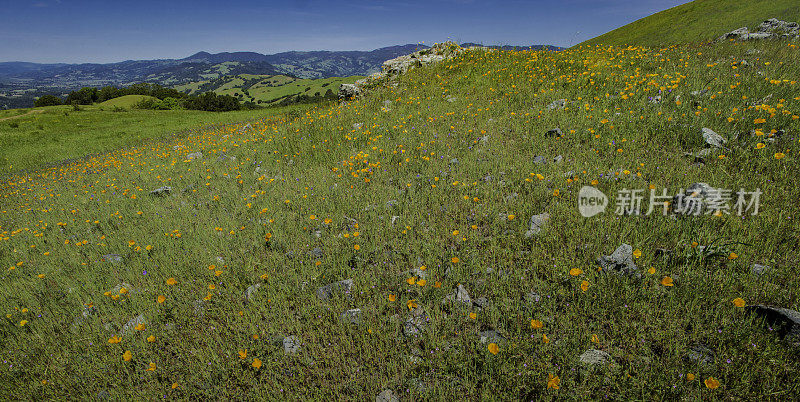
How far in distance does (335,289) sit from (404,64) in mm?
16253

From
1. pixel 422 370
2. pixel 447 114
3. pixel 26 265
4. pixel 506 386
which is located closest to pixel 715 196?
pixel 506 386

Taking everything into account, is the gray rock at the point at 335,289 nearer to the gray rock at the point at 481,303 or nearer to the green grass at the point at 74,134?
the gray rock at the point at 481,303

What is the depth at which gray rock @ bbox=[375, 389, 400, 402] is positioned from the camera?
8.98 feet

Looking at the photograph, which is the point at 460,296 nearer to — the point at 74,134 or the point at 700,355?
the point at 700,355

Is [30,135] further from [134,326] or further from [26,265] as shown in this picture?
[134,326]

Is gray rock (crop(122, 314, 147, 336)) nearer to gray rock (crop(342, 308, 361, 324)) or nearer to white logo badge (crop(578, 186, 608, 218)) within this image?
gray rock (crop(342, 308, 361, 324))

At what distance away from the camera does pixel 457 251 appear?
13.9ft

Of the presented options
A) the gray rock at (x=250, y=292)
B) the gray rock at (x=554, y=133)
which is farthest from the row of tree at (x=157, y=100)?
the gray rock at (x=250, y=292)

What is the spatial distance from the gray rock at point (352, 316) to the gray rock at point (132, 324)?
2.46 m

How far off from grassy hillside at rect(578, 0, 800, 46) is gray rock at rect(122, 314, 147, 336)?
37.2 m

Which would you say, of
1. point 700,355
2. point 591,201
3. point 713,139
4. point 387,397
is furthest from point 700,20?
point 387,397

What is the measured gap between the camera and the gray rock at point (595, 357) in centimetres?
268

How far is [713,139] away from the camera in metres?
5.49

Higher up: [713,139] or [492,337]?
[713,139]
